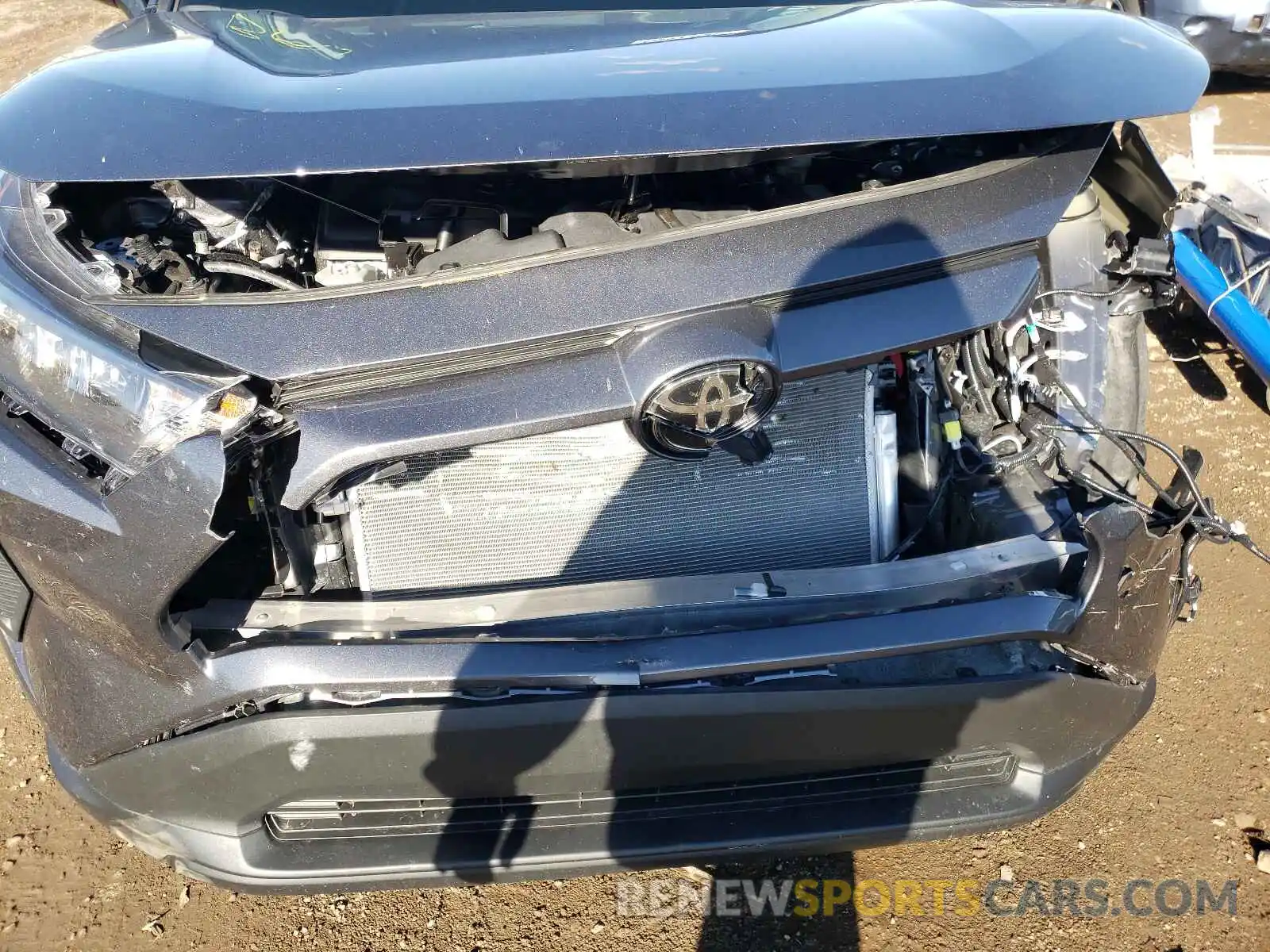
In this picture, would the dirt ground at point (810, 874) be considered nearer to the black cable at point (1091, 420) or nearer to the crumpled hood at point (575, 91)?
the black cable at point (1091, 420)

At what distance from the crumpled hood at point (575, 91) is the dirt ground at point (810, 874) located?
1.57 metres

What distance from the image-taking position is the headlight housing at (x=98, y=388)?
1339mm

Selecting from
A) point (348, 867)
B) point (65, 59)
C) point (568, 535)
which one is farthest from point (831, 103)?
point (348, 867)

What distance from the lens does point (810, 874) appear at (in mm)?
1996

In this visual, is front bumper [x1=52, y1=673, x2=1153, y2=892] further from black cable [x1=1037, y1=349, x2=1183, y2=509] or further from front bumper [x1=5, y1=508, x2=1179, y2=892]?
black cable [x1=1037, y1=349, x2=1183, y2=509]

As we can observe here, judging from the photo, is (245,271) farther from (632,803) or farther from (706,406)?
(632,803)

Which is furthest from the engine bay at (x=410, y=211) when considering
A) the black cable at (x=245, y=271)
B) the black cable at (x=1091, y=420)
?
the black cable at (x=1091, y=420)

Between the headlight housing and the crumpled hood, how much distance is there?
232mm

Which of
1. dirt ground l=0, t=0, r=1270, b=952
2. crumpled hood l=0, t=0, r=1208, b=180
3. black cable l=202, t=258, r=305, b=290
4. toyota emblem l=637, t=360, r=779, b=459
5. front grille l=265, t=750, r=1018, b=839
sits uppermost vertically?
crumpled hood l=0, t=0, r=1208, b=180

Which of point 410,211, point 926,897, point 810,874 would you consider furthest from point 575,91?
point 926,897

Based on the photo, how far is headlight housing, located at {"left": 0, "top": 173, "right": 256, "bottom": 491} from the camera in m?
1.34

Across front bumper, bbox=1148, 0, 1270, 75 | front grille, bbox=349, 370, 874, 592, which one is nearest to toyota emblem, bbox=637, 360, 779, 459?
front grille, bbox=349, 370, 874, 592

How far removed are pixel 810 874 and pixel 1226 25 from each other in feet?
16.6

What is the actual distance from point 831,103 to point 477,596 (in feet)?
3.49
